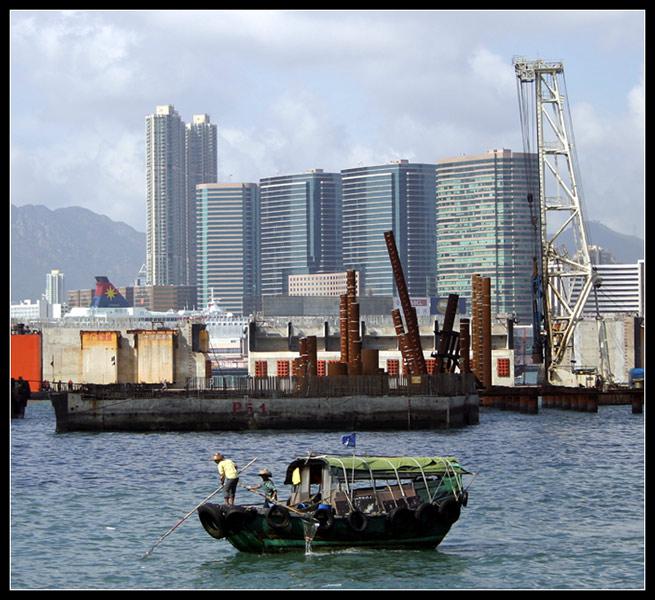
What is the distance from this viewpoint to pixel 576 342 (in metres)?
160

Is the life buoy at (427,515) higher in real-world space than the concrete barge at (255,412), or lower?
lower

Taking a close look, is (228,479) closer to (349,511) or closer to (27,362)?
(349,511)

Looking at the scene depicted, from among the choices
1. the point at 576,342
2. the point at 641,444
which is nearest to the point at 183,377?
the point at 576,342

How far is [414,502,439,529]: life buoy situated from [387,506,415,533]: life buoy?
0.20 metres

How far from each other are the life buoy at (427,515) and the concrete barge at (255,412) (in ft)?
137

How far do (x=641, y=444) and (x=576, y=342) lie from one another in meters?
84.4

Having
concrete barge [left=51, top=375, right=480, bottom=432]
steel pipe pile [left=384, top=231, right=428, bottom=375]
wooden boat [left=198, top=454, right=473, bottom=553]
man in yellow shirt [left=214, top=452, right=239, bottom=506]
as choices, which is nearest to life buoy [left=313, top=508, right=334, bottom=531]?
wooden boat [left=198, top=454, right=473, bottom=553]

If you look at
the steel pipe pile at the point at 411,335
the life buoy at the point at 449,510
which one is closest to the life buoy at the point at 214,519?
the life buoy at the point at 449,510

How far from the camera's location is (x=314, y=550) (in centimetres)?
3959

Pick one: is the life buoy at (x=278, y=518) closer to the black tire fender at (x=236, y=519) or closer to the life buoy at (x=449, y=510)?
the black tire fender at (x=236, y=519)

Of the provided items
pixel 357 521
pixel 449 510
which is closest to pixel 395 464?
pixel 449 510

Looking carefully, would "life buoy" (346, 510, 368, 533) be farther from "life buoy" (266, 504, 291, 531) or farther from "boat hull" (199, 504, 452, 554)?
"life buoy" (266, 504, 291, 531)

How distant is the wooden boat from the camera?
130 feet

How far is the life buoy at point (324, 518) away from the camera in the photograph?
39.5 metres
